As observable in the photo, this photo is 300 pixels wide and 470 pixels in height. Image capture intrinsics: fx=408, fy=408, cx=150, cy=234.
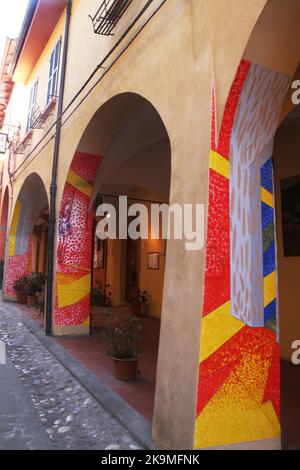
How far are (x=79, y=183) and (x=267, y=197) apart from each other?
5274mm

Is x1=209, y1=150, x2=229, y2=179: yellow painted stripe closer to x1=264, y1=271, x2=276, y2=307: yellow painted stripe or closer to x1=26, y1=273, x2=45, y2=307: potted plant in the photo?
x1=264, y1=271, x2=276, y2=307: yellow painted stripe

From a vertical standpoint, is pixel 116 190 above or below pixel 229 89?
above

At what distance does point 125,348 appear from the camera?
17.4ft

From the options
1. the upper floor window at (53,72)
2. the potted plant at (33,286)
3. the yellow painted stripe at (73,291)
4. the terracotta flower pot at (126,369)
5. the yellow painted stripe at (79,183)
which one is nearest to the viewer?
the terracotta flower pot at (126,369)

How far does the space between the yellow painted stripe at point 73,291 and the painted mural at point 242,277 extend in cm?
545

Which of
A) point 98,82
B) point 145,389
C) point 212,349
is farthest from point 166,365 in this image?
point 98,82

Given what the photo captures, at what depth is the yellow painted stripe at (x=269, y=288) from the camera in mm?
3139

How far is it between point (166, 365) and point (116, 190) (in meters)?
9.09

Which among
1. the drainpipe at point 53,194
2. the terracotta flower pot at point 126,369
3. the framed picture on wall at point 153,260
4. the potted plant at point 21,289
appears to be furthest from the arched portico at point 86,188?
the potted plant at point 21,289

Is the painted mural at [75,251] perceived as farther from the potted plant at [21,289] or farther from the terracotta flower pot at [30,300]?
the potted plant at [21,289]

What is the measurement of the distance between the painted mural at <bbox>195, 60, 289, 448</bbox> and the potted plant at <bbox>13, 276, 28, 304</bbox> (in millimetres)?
10792

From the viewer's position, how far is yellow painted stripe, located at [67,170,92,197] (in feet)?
25.7

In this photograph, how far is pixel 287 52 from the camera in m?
3.12
